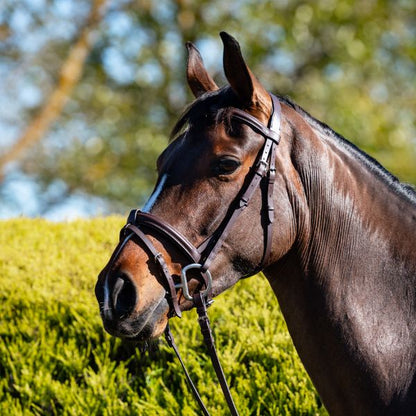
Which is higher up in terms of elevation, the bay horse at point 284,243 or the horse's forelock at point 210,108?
the horse's forelock at point 210,108

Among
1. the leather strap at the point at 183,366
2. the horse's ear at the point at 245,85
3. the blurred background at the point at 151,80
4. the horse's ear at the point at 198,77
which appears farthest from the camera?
the blurred background at the point at 151,80

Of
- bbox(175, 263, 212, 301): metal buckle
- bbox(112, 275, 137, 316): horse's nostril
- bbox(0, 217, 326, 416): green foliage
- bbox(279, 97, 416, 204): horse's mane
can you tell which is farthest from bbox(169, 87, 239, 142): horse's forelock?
bbox(0, 217, 326, 416): green foliage

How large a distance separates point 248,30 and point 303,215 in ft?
39.8

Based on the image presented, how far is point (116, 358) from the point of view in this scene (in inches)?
181

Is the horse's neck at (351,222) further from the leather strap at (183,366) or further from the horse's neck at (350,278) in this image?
the leather strap at (183,366)

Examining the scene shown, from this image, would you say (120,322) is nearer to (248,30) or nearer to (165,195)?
(165,195)

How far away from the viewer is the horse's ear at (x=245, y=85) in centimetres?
261

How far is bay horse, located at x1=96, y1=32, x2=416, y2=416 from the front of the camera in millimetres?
2553

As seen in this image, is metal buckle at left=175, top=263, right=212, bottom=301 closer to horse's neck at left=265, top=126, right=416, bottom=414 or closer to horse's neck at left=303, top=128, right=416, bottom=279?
horse's neck at left=265, top=126, right=416, bottom=414

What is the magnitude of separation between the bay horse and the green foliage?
4.20ft

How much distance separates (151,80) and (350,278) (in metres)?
13.8

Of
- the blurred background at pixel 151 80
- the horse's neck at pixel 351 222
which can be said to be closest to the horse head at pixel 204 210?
the horse's neck at pixel 351 222

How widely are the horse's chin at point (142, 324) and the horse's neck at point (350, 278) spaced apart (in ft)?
1.78

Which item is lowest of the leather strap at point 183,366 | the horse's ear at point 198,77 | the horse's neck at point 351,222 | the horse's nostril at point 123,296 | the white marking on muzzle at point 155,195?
the leather strap at point 183,366
